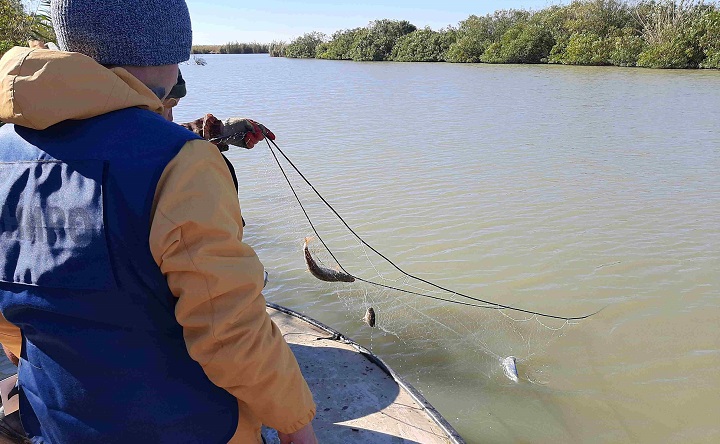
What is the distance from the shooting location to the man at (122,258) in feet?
3.30

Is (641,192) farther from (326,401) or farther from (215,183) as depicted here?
(215,183)

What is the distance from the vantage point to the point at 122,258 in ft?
3.33

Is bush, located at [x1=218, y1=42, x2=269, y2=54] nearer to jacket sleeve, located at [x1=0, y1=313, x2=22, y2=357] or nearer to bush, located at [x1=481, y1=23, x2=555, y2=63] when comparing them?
bush, located at [x1=481, y1=23, x2=555, y2=63]

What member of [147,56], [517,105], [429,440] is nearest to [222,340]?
[147,56]

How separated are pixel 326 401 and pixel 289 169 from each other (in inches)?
256

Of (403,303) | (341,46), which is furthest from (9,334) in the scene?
(341,46)

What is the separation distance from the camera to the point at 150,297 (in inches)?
Answer: 41.5

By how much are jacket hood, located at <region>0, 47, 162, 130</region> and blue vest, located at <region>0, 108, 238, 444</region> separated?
0.03 m

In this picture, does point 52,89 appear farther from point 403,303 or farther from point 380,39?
point 380,39

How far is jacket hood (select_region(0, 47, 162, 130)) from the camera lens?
3.29ft

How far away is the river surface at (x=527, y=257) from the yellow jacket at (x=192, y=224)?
2754 millimetres

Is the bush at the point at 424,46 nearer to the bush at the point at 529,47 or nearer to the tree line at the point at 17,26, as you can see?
the bush at the point at 529,47

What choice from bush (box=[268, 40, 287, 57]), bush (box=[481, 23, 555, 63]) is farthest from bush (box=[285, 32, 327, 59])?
bush (box=[481, 23, 555, 63])

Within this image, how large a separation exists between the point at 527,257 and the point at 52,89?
530 centimetres
